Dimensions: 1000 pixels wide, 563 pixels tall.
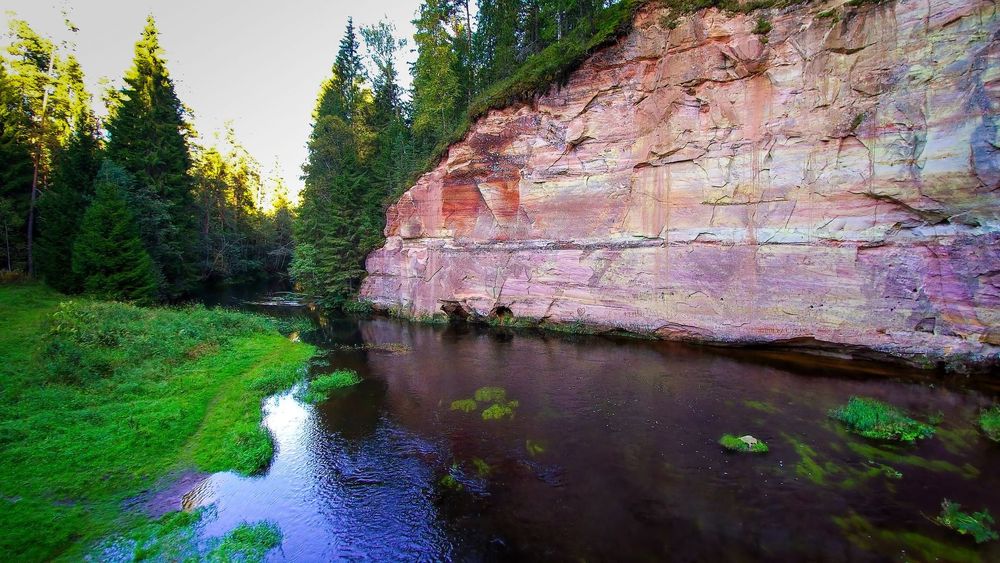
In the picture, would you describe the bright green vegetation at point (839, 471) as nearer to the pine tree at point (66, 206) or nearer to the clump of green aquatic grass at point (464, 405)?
the clump of green aquatic grass at point (464, 405)

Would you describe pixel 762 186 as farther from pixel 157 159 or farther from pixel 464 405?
pixel 157 159

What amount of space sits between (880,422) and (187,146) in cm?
4520

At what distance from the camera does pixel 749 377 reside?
1409 centimetres

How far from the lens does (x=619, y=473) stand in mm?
8945

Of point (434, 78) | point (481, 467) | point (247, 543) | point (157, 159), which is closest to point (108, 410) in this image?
point (247, 543)

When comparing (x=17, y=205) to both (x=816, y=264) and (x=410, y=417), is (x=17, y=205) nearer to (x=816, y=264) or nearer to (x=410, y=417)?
(x=410, y=417)

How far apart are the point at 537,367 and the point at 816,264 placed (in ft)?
35.8

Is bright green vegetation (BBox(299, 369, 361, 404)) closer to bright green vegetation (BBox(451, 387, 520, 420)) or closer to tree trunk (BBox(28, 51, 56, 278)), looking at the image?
bright green vegetation (BBox(451, 387, 520, 420))

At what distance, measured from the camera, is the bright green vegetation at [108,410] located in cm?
711

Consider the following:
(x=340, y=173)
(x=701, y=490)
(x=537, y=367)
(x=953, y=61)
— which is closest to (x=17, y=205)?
(x=340, y=173)

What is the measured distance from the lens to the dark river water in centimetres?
701

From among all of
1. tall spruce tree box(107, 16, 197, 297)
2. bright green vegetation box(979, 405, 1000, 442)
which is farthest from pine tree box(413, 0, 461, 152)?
bright green vegetation box(979, 405, 1000, 442)

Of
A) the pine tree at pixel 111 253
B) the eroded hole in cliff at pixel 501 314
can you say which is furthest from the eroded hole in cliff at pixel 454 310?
Result: the pine tree at pixel 111 253

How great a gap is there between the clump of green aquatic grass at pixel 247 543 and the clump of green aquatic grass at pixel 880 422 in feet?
42.2
